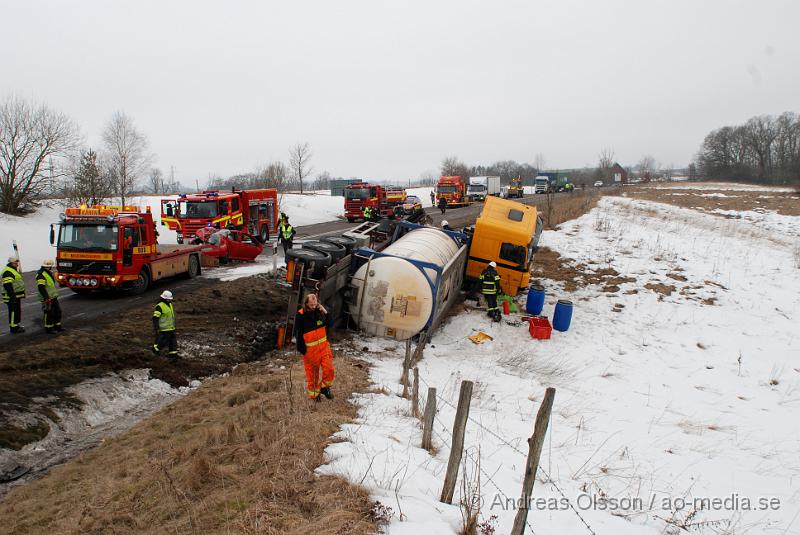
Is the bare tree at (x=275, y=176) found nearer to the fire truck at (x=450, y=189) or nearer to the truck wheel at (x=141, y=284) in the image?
the fire truck at (x=450, y=189)

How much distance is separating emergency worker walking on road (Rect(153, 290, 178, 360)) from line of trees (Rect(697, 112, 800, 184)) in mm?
94321

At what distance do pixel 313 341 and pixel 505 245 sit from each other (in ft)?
32.5

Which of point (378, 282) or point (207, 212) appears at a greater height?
point (207, 212)

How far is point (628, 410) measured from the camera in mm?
Answer: 9727

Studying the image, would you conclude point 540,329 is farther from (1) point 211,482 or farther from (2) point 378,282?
(1) point 211,482

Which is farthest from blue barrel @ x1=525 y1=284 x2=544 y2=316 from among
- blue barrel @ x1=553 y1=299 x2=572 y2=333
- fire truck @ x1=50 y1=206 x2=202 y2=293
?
fire truck @ x1=50 y1=206 x2=202 y2=293

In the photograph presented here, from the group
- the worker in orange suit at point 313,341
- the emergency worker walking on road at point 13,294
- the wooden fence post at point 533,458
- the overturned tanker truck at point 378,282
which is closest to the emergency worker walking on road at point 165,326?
the overturned tanker truck at point 378,282

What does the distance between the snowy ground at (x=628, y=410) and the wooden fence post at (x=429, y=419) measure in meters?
0.16

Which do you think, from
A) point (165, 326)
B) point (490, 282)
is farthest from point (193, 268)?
point (490, 282)

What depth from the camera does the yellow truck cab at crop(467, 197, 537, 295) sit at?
15.3m

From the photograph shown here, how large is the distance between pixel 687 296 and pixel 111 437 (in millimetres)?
18330

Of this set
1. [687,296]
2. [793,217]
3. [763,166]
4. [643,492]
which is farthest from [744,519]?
[763,166]

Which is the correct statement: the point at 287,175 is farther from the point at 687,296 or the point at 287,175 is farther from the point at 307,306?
the point at 307,306

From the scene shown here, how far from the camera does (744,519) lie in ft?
19.8
